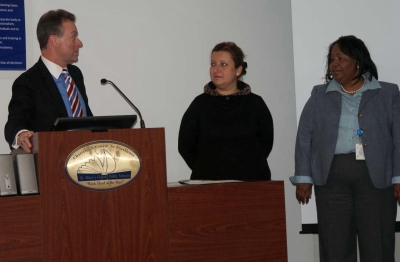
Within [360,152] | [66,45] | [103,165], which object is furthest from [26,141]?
[360,152]

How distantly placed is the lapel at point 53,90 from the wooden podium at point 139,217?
2.72 ft

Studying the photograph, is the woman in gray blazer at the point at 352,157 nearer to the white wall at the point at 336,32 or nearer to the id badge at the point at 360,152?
the id badge at the point at 360,152

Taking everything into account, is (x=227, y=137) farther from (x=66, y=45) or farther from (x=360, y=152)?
(x=66, y=45)

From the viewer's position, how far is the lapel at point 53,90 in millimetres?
3051

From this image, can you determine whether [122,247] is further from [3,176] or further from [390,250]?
[390,250]

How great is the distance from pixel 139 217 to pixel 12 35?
1.96m

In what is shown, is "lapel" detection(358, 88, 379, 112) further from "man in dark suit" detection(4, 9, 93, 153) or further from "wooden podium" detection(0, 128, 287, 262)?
"man in dark suit" detection(4, 9, 93, 153)

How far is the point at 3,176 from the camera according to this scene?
2236 millimetres

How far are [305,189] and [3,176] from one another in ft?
6.00

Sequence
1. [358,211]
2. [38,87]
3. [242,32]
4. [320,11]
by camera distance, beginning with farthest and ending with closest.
→ 1. [242,32]
2. [320,11]
3. [358,211]
4. [38,87]

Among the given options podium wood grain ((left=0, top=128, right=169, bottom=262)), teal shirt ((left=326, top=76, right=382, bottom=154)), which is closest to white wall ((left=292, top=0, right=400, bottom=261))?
teal shirt ((left=326, top=76, right=382, bottom=154))

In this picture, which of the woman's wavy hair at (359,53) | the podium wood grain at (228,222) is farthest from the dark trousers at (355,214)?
the podium wood grain at (228,222)

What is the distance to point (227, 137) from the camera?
336cm

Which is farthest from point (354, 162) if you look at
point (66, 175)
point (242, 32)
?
point (66, 175)
